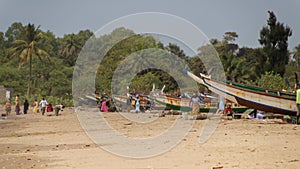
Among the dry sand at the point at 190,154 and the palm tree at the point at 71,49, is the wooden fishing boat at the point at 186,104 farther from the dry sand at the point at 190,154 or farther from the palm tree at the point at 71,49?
the palm tree at the point at 71,49

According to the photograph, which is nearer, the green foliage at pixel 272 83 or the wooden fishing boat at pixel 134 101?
the green foliage at pixel 272 83

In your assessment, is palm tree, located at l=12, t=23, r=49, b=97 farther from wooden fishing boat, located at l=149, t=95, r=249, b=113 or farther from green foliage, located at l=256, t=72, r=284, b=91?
green foliage, located at l=256, t=72, r=284, b=91

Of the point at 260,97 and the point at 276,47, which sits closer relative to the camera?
the point at 260,97

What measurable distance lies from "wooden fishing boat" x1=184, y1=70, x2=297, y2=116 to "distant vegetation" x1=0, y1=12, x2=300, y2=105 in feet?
37.9

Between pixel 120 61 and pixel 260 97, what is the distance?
30.9 metres

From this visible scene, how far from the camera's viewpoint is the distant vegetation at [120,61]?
37.2 meters

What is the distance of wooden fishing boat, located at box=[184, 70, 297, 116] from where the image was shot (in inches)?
712

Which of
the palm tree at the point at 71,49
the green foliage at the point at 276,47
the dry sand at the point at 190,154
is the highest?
the palm tree at the point at 71,49

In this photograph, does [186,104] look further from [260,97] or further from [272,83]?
[260,97]

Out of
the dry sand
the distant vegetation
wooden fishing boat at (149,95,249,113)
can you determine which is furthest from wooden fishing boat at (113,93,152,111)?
the dry sand

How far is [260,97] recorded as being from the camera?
61.0ft

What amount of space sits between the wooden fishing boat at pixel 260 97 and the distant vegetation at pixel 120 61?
37.9ft

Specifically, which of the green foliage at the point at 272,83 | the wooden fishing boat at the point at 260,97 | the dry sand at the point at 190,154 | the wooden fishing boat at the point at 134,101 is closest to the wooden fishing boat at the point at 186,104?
the wooden fishing boat at the point at 134,101

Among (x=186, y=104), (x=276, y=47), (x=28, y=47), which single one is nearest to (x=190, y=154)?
(x=186, y=104)
